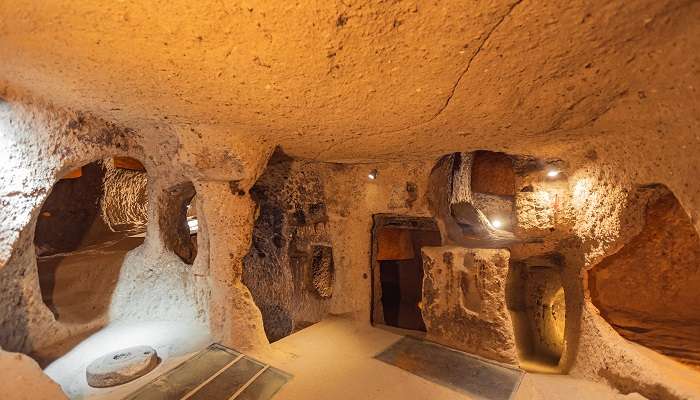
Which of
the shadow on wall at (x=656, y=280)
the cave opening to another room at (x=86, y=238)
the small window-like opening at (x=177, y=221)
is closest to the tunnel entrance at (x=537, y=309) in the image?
the shadow on wall at (x=656, y=280)

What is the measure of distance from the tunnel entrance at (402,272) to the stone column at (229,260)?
463 cm

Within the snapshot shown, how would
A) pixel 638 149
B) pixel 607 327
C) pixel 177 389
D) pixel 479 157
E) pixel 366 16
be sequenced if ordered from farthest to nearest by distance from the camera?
1. pixel 479 157
2. pixel 607 327
3. pixel 177 389
4. pixel 638 149
5. pixel 366 16

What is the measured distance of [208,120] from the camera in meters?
2.63

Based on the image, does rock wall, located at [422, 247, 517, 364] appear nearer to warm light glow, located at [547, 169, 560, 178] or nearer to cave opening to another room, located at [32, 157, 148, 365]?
warm light glow, located at [547, 169, 560, 178]

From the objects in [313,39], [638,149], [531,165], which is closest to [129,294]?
[313,39]

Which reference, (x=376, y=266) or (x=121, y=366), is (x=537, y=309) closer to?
(x=376, y=266)

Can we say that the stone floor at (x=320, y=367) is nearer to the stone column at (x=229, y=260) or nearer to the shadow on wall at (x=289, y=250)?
the stone column at (x=229, y=260)

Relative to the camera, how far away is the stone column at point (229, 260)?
3160mm

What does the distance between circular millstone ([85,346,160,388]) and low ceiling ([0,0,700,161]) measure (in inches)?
86.5

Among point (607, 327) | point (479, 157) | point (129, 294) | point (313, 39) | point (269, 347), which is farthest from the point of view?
point (479, 157)

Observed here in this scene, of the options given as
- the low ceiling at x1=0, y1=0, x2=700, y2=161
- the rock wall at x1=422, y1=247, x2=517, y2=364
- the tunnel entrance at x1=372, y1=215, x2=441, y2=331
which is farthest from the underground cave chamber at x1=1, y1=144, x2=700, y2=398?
the tunnel entrance at x1=372, y1=215, x2=441, y2=331

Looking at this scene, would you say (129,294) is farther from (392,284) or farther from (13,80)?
(392,284)

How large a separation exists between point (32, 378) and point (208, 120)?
2139 millimetres

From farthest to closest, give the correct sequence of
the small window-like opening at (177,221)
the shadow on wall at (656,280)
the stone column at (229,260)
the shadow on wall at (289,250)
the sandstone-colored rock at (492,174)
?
the sandstone-colored rock at (492,174) < the shadow on wall at (289,250) < the shadow on wall at (656,280) < the small window-like opening at (177,221) < the stone column at (229,260)
